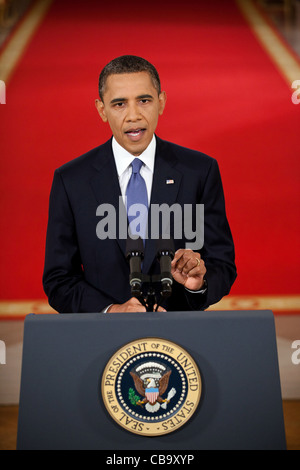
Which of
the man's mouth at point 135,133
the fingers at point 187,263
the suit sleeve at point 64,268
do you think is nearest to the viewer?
the fingers at point 187,263

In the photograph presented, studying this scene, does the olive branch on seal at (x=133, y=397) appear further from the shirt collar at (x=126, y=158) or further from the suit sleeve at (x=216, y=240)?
the shirt collar at (x=126, y=158)

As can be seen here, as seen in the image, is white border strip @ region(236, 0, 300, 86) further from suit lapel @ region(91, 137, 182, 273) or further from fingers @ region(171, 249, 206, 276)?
fingers @ region(171, 249, 206, 276)

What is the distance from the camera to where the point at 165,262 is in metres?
1.43

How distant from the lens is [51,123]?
3570 millimetres

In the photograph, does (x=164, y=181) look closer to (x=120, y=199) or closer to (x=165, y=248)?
(x=120, y=199)

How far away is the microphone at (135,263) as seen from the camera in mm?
1391

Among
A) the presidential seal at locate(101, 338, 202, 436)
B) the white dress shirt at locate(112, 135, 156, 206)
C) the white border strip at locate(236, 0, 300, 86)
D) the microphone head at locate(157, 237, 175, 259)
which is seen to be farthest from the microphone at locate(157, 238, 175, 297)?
the white border strip at locate(236, 0, 300, 86)

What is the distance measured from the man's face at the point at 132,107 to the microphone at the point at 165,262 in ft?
1.94

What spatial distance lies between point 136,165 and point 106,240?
260 mm

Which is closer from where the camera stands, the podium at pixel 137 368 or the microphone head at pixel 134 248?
the podium at pixel 137 368

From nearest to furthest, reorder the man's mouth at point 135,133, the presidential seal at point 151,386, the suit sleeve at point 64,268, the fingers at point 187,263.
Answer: the presidential seal at point 151,386 < the fingers at point 187,263 < the suit sleeve at point 64,268 < the man's mouth at point 135,133

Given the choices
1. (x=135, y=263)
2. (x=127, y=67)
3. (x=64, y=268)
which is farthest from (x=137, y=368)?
(x=127, y=67)

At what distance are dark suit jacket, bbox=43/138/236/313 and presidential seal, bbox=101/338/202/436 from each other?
20.2 inches

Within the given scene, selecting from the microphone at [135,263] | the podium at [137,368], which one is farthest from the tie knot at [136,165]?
the podium at [137,368]
